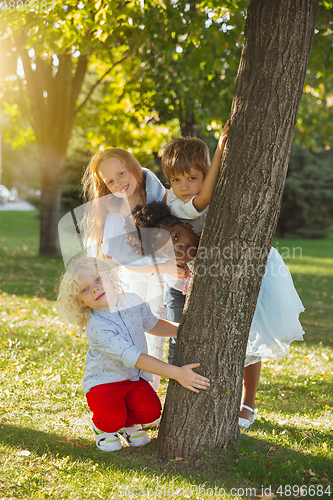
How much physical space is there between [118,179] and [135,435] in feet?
6.10

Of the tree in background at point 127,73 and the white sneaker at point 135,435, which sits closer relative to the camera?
the white sneaker at point 135,435

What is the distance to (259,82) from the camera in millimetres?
2311

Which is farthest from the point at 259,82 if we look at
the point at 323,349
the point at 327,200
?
the point at 327,200

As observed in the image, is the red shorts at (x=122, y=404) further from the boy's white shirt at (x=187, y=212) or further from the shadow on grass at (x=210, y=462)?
the boy's white shirt at (x=187, y=212)

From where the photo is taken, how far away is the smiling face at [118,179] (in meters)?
3.38

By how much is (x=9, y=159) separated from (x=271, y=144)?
4491 centimetres

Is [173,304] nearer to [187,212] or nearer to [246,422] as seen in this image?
[187,212]

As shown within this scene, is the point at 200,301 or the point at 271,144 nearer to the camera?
the point at 271,144

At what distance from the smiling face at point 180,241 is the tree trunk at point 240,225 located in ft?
1.43

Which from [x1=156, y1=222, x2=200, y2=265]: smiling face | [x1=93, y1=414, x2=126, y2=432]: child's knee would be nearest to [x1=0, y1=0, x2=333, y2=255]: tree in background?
[x1=156, y1=222, x2=200, y2=265]: smiling face

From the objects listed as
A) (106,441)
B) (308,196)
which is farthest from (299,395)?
(308,196)

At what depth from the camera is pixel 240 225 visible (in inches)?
95.7

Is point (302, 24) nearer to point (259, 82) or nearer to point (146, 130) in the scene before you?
point (259, 82)

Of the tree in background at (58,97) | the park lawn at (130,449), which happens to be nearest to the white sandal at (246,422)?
the park lawn at (130,449)
